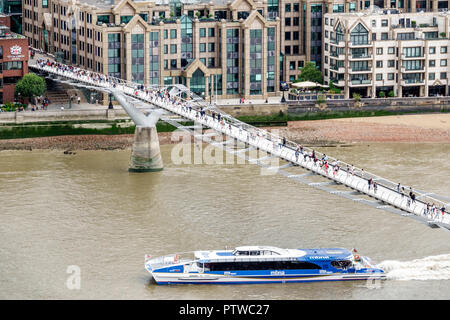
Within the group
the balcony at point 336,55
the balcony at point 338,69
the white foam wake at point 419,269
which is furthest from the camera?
the balcony at point 338,69

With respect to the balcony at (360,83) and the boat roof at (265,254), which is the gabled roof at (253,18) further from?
the boat roof at (265,254)

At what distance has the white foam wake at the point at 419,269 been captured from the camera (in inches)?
2982

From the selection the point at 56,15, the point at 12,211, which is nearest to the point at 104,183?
the point at 12,211

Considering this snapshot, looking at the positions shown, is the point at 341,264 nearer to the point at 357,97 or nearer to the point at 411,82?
the point at 357,97

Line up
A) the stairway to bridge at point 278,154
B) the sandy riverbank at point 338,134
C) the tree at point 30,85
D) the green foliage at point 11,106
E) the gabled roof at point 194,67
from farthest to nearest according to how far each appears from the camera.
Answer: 1. the gabled roof at point 194,67
2. the tree at point 30,85
3. the green foliage at point 11,106
4. the sandy riverbank at point 338,134
5. the stairway to bridge at point 278,154

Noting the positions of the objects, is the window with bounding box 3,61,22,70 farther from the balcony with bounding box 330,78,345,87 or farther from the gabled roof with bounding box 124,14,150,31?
the balcony with bounding box 330,78,345,87

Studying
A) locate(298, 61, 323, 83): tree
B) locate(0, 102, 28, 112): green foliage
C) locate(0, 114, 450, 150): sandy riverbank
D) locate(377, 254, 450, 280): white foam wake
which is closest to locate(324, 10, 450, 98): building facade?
locate(298, 61, 323, 83): tree

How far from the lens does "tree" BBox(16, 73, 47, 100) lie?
4641 inches

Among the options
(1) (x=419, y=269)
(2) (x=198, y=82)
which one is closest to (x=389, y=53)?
(2) (x=198, y=82)

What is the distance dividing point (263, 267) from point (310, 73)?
187 ft

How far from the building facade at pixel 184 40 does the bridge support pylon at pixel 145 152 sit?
18800mm

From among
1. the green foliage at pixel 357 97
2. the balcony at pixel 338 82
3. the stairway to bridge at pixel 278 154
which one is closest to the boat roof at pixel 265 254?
the stairway to bridge at pixel 278 154

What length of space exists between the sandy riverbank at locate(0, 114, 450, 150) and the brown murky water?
5.81 m

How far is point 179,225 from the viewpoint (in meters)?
85.2
